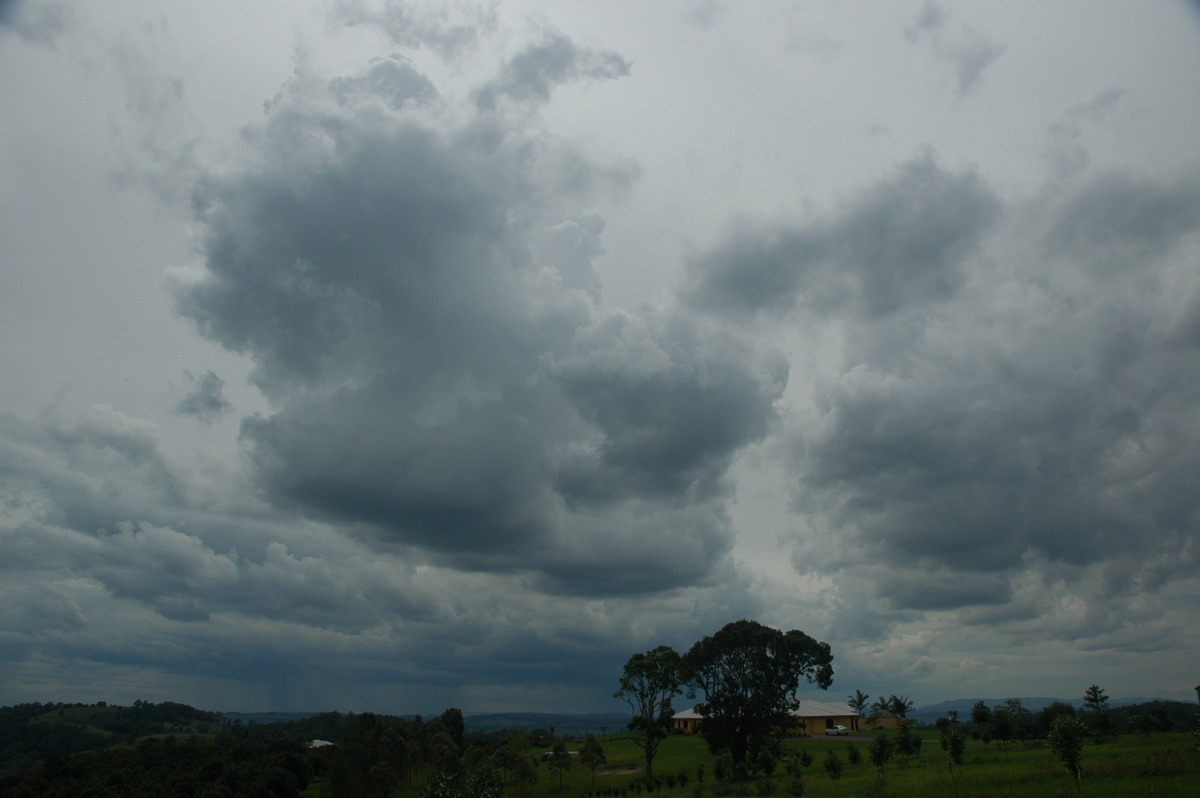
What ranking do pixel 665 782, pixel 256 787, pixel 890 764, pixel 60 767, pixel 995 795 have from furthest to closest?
pixel 60 767 < pixel 256 787 < pixel 665 782 < pixel 890 764 < pixel 995 795

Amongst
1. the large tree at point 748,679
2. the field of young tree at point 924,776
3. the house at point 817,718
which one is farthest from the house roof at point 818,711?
the large tree at point 748,679

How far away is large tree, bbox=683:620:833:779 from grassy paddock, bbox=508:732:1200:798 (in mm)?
4716

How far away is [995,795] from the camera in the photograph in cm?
3928

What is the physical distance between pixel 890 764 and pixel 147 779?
78.6 m

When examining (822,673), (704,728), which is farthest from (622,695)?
(822,673)

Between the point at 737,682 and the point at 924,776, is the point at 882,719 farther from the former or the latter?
the point at 924,776

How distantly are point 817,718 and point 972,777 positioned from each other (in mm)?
91800

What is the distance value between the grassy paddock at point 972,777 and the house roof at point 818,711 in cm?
4057

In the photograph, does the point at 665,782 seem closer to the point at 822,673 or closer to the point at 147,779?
the point at 822,673

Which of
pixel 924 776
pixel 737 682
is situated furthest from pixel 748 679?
pixel 924 776

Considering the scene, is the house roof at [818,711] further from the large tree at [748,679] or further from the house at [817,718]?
the large tree at [748,679]

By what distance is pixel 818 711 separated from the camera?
13762 centimetres

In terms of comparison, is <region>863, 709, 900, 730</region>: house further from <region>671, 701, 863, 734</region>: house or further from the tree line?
the tree line

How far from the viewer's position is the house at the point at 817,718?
130625 millimetres
